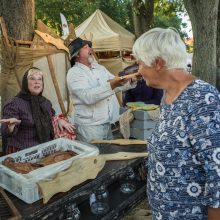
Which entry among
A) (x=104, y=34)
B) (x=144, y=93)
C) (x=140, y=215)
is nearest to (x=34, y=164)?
(x=140, y=215)

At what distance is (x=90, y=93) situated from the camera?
9.75 ft

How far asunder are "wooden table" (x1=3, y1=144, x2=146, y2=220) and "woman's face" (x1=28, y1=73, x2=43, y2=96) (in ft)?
2.40

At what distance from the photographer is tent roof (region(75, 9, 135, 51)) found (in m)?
10.6

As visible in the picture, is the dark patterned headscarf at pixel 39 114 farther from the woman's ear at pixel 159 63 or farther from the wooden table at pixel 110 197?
the woman's ear at pixel 159 63

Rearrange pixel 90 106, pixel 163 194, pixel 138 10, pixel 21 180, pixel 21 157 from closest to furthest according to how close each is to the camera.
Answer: pixel 163 194 → pixel 21 180 → pixel 21 157 → pixel 90 106 → pixel 138 10

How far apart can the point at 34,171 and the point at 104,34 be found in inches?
372

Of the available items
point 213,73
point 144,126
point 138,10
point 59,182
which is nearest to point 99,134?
point 144,126

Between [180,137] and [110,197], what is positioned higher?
[180,137]

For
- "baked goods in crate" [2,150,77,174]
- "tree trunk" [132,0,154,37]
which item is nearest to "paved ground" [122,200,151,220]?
"baked goods in crate" [2,150,77,174]

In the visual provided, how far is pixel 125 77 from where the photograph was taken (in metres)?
2.93

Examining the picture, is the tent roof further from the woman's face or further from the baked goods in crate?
the baked goods in crate

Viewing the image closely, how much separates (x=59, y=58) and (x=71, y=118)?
0.79m

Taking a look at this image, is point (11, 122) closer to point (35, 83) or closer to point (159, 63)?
point (35, 83)

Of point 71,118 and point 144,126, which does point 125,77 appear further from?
point 71,118
